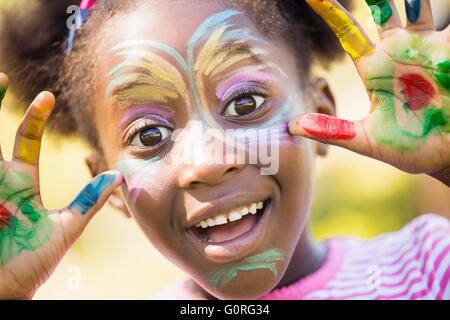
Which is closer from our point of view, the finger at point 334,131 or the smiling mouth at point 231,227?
the finger at point 334,131

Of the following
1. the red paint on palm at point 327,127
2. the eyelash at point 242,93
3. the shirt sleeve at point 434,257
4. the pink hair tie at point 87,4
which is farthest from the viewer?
the shirt sleeve at point 434,257

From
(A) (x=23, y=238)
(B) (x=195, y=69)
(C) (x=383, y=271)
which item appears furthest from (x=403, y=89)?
(A) (x=23, y=238)

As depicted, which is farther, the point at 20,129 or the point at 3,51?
the point at 3,51

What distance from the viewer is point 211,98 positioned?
1.00 m

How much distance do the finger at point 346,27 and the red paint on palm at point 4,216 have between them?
82 centimetres

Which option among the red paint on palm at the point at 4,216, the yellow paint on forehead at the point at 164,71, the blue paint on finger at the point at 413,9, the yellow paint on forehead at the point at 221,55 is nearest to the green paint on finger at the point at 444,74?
the blue paint on finger at the point at 413,9

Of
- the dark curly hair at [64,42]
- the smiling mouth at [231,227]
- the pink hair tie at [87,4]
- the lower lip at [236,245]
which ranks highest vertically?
the pink hair tie at [87,4]

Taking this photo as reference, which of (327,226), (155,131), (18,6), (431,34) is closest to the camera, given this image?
(431,34)

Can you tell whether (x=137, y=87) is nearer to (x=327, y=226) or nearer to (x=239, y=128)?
(x=239, y=128)

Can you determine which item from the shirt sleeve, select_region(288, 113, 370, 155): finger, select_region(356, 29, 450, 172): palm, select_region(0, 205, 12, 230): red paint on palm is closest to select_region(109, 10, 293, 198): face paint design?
select_region(288, 113, 370, 155): finger

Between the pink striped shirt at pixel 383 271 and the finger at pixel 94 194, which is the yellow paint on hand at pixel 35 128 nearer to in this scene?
the finger at pixel 94 194

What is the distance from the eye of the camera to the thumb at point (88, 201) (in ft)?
3.26
